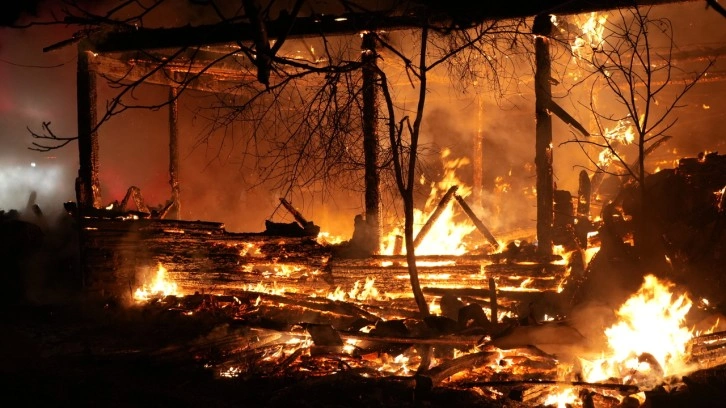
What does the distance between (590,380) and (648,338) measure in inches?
48.7

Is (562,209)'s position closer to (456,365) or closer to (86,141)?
(456,365)

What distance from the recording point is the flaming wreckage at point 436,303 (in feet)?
19.6

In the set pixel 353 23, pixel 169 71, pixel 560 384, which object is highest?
pixel 169 71

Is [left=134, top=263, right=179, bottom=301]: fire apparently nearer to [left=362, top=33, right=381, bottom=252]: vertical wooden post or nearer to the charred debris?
the charred debris

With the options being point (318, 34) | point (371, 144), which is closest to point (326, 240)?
point (371, 144)

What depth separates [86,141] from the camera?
11.0 m

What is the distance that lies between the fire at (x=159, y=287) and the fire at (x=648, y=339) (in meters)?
7.40

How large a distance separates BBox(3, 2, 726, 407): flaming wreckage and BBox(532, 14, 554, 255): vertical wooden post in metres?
0.07

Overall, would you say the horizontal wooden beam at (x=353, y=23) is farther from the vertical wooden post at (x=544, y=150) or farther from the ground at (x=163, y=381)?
the ground at (x=163, y=381)

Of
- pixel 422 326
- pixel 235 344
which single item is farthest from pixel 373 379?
pixel 235 344

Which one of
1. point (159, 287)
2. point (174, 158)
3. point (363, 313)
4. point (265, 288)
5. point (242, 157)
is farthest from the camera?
point (242, 157)

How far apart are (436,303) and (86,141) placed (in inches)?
306

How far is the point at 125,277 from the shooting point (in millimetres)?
10344

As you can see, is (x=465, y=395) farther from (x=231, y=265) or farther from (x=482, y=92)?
(x=482, y=92)
